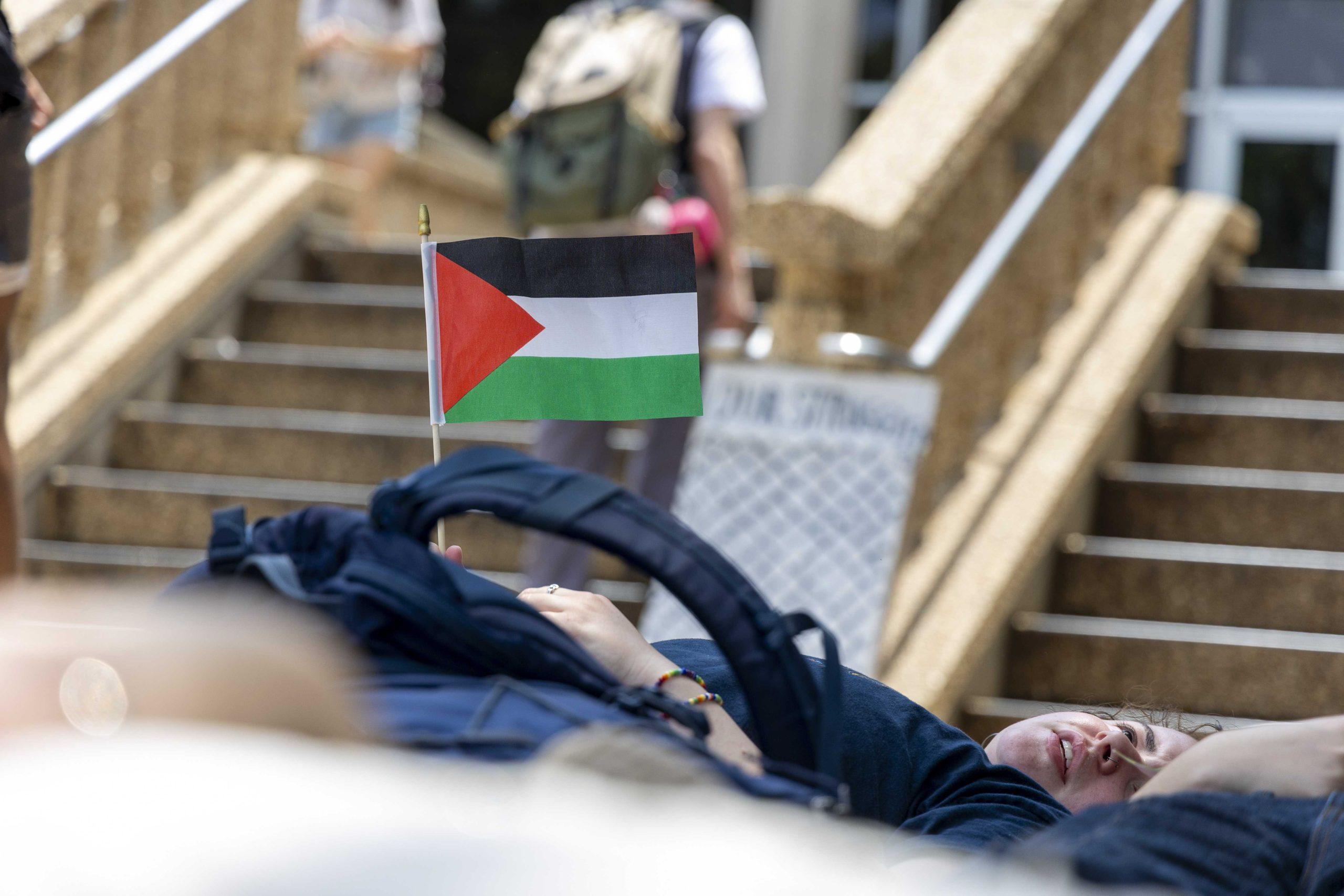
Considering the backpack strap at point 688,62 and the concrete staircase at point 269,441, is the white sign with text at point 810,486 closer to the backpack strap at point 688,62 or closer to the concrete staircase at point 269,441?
the concrete staircase at point 269,441

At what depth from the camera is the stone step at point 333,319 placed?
6.00m

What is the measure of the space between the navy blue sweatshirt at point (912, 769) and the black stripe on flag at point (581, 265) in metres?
0.51

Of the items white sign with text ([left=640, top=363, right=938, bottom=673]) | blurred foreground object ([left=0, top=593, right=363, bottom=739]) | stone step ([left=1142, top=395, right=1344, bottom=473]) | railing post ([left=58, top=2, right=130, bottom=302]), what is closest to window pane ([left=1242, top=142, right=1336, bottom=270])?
stone step ([left=1142, top=395, right=1344, bottom=473])

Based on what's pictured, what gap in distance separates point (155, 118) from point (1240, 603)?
4.18 meters

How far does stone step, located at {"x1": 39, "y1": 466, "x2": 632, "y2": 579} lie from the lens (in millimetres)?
4949

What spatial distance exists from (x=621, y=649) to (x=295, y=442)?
12.5 ft

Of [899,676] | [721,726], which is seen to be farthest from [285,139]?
[721,726]

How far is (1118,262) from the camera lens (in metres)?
5.58

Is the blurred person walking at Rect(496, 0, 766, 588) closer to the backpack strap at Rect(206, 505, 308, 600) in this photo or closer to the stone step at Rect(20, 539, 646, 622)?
the stone step at Rect(20, 539, 646, 622)

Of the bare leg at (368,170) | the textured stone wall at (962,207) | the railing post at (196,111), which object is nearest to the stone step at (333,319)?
the railing post at (196,111)

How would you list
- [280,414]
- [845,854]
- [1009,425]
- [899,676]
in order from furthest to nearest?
[280,414]
[1009,425]
[899,676]
[845,854]

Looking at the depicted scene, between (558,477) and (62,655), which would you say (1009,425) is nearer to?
(558,477)

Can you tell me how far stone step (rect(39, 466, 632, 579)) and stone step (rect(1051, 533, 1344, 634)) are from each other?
4.75ft

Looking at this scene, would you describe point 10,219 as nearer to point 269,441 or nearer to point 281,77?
point 269,441
